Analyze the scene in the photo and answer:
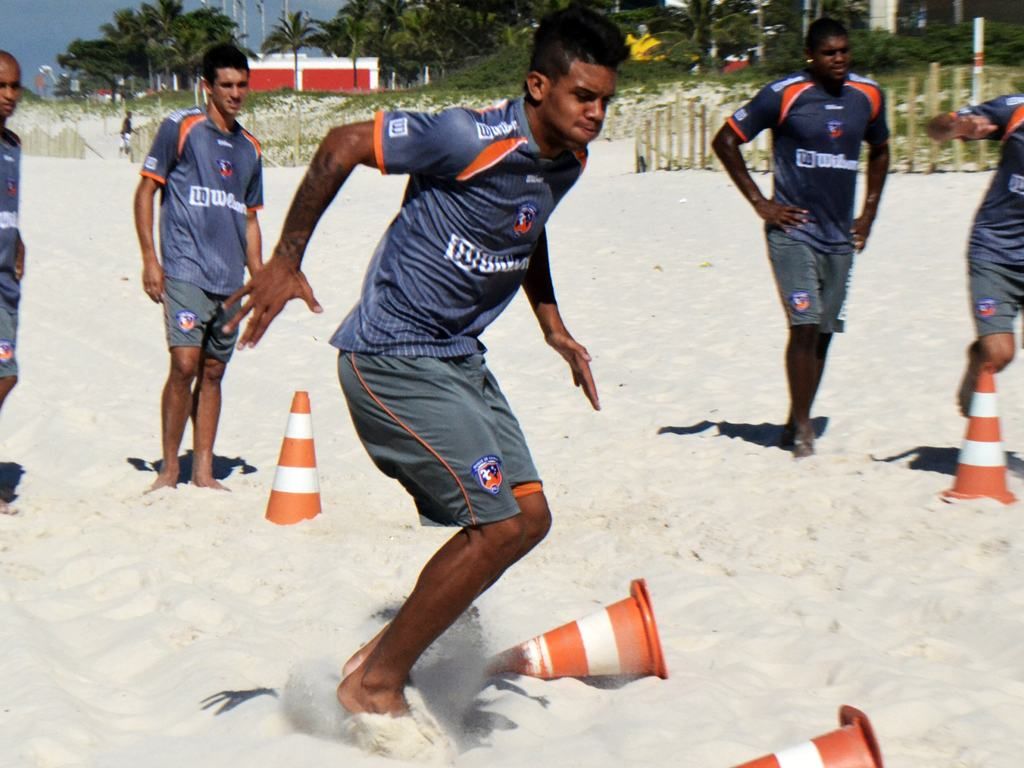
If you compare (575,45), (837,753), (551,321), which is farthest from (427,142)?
(837,753)

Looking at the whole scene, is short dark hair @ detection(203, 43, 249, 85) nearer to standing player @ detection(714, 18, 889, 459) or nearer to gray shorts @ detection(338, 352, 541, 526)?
standing player @ detection(714, 18, 889, 459)

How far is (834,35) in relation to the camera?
7.00 meters

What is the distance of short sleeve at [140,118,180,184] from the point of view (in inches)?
259

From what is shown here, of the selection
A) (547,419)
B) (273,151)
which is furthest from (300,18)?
(547,419)

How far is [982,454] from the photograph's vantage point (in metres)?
6.09

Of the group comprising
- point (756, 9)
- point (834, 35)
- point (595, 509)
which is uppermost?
point (756, 9)

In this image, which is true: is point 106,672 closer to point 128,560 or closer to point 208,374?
point 128,560

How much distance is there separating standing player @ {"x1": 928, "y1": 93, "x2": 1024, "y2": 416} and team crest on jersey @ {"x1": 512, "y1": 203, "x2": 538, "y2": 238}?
11.4ft

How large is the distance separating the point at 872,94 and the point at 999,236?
123 centimetres

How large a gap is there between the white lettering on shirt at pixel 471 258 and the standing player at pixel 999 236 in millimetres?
3549

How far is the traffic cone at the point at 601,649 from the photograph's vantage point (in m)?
4.13

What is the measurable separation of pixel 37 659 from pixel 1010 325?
4805mm

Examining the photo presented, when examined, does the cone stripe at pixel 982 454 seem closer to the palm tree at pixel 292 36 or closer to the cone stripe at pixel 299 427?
the cone stripe at pixel 299 427

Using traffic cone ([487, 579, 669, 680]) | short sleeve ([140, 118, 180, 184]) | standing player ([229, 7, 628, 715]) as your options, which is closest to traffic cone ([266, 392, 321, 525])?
short sleeve ([140, 118, 180, 184])
